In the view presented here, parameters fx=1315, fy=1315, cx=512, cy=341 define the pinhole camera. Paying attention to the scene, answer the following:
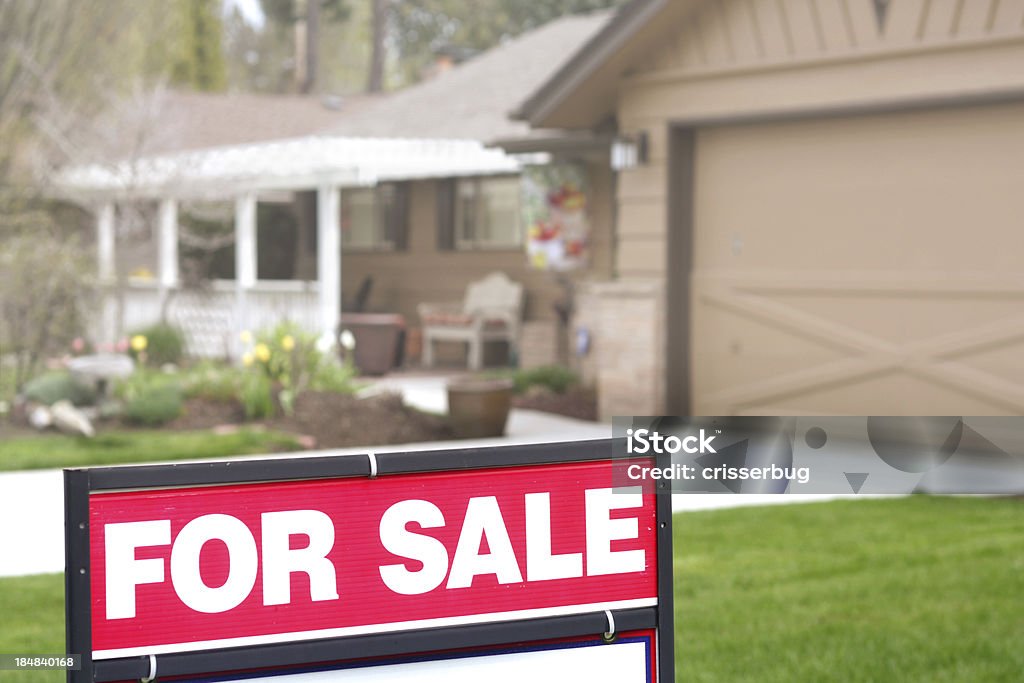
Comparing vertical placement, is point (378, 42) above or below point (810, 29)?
above

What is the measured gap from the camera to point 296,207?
2167cm

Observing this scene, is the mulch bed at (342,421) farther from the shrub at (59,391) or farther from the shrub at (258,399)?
the shrub at (59,391)

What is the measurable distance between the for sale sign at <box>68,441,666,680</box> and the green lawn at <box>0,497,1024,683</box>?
2595mm

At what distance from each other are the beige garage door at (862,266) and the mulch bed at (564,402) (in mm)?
1474

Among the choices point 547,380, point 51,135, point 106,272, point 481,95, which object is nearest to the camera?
point 547,380

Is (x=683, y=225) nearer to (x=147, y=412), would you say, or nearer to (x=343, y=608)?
(x=147, y=412)

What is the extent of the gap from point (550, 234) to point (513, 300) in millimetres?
3294

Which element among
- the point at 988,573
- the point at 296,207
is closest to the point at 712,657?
the point at 988,573

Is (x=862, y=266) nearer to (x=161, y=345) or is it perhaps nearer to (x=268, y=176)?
(x=268, y=176)

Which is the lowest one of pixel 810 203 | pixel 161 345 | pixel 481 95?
pixel 161 345

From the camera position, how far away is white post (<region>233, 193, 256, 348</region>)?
55.3 feet

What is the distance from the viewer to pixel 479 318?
1688 centimetres

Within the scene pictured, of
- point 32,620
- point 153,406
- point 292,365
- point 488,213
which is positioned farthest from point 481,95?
point 32,620

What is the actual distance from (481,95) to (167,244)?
4876 millimetres
